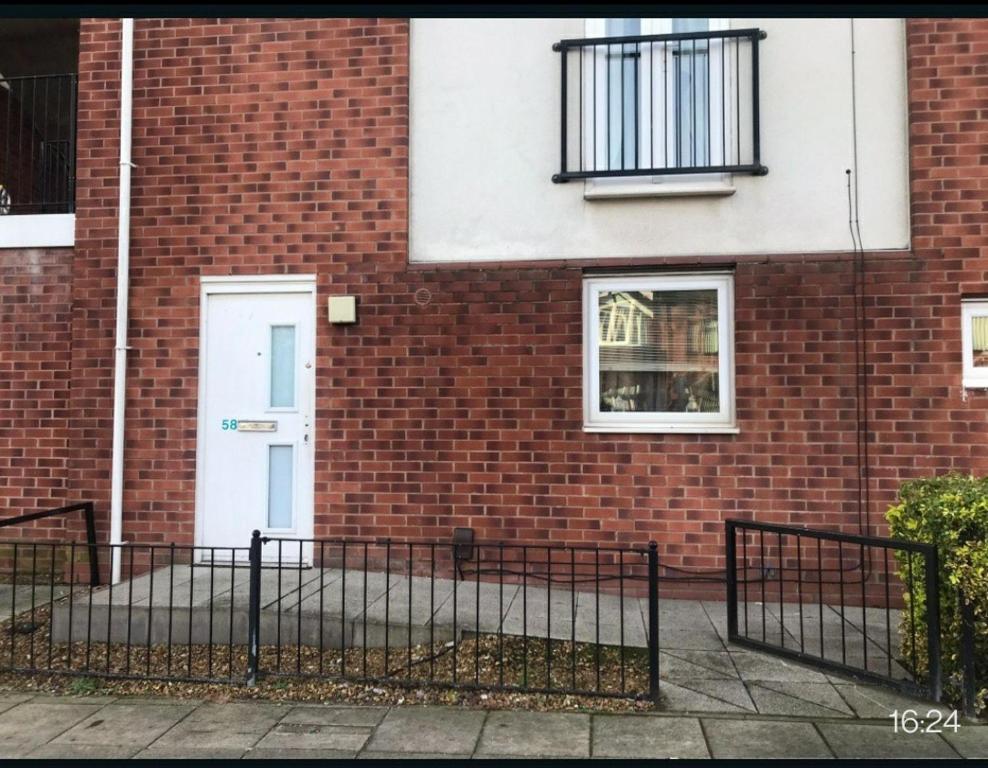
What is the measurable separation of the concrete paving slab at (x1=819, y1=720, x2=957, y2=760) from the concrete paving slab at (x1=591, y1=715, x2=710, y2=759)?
641 mm

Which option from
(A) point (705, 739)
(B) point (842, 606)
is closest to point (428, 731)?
(A) point (705, 739)

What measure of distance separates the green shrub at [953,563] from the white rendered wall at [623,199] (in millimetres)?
2448

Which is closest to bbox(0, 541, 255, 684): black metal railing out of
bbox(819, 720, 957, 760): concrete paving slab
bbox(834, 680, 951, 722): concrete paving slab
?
bbox(819, 720, 957, 760): concrete paving slab

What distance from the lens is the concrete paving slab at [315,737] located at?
3.40 m

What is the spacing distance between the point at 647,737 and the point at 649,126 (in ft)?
15.3

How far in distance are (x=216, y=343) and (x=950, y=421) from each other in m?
6.01

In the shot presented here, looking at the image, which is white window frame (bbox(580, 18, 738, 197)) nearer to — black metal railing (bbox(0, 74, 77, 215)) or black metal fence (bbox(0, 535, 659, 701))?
Result: black metal fence (bbox(0, 535, 659, 701))

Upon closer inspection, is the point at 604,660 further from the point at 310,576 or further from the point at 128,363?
the point at 128,363

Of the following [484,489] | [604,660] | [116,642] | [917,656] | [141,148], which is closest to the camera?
[917,656]

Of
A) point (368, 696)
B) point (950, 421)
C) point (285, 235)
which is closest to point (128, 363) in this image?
point (285, 235)

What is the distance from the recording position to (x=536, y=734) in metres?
3.49

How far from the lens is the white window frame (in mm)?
5777

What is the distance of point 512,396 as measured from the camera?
230 inches

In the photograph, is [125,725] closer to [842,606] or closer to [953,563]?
[842,606]
